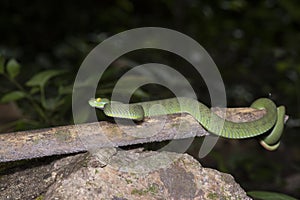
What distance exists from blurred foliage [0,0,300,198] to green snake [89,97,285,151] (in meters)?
1.91

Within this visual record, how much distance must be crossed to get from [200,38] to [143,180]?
202 inches

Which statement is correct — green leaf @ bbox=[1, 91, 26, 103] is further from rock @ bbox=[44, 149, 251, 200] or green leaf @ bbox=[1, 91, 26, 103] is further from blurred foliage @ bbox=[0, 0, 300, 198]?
rock @ bbox=[44, 149, 251, 200]

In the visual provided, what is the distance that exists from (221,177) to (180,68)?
4651 millimetres

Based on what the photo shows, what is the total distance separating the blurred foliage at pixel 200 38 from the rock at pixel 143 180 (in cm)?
255

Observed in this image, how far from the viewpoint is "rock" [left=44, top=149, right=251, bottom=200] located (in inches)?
89.0

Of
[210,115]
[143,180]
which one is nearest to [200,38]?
[210,115]

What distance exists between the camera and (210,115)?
2.86 metres

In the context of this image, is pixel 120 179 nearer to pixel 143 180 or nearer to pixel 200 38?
pixel 143 180

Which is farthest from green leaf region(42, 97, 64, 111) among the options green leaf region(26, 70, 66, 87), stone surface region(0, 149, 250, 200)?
stone surface region(0, 149, 250, 200)

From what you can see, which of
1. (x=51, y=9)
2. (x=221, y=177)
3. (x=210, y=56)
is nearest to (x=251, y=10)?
(x=210, y=56)

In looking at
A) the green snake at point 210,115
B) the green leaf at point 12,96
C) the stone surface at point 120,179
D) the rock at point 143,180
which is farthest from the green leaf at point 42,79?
the rock at point 143,180

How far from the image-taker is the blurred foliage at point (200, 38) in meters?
6.50

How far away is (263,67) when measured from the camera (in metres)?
7.07

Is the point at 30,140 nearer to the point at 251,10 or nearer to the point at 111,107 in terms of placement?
the point at 111,107
